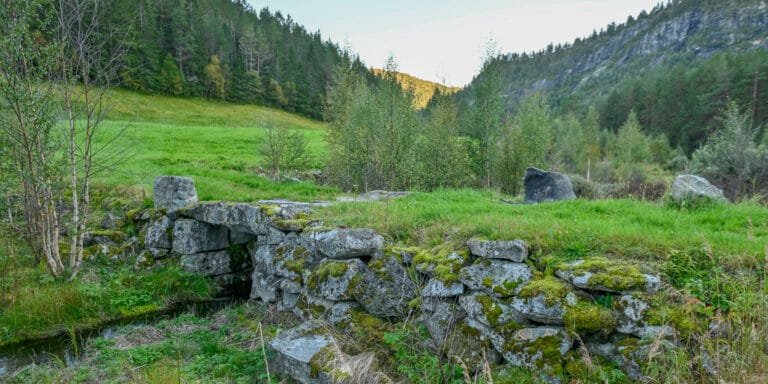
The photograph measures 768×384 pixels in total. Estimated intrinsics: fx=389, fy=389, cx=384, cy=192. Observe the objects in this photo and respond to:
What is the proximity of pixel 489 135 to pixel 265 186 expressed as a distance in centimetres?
834

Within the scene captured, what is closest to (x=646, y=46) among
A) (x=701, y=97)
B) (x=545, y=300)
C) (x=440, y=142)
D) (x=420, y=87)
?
(x=701, y=97)

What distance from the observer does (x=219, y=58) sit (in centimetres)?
5703

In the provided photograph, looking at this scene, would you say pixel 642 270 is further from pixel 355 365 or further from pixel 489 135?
pixel 489 135

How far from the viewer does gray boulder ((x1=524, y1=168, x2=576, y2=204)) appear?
9766mm

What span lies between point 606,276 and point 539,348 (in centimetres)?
105

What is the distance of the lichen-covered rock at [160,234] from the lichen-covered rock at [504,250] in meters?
8.26

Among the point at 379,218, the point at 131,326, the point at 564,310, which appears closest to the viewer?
the point at 564,310

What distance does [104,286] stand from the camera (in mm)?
8641

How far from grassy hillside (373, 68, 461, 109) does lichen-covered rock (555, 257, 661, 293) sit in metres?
9.83

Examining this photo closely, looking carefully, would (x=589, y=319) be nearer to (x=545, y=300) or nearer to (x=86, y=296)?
(x=545, y=300)

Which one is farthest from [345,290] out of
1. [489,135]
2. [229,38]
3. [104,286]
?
[229,38]

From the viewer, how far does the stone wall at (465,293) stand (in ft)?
13.1

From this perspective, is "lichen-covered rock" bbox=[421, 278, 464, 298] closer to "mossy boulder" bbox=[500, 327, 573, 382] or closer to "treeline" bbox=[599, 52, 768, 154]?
"mossy boulder" bbox=[500, 327, 573, 382]

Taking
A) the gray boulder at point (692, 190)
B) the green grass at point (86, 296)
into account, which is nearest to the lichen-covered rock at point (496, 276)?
the gray boulder at point (692, 190)
